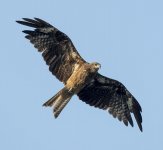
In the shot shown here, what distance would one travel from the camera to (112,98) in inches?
774

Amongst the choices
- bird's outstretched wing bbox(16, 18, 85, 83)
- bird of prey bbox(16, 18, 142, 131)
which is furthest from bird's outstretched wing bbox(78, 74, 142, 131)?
bird's outstretched wing bbox(16, 18, 85, 83)

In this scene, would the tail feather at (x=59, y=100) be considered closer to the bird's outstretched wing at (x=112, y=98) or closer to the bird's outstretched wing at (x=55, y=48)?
the bird's outstretched wing at (x=55, y=48)

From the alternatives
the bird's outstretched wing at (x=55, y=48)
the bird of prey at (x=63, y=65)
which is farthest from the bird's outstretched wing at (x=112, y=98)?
the bird's outstretched wing at (x=55, y=48)

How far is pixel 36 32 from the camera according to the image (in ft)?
59.9

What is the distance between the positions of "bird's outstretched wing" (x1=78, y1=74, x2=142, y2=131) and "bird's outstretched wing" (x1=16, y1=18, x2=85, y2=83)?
0.88 metres

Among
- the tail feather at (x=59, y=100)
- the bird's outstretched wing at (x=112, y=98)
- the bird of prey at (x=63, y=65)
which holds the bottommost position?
the tail feather at (x=59, y=100)

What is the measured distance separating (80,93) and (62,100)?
3.56 feet

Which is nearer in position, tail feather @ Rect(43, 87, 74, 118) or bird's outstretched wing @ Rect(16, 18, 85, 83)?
tail feather @ Rect(43, 87, 74, 118)

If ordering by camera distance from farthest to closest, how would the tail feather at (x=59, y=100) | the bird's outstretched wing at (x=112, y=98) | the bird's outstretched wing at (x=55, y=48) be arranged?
the bird's outstretched wing at (x=112, y=98) → the bird's outstretched wing at (x=55, y=48) → the tail feather at (x=59, y=100)

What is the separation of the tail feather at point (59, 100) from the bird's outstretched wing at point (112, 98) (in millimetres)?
966

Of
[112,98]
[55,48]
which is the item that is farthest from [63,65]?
[112,98]

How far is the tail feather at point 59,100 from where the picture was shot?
1798cm

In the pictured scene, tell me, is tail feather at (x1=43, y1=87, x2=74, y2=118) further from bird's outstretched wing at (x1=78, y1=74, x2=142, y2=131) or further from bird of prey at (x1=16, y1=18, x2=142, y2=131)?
bird's outstretched wing at (x1=78, y1=74, x2=142, y2=131)

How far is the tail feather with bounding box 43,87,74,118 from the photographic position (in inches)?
708
